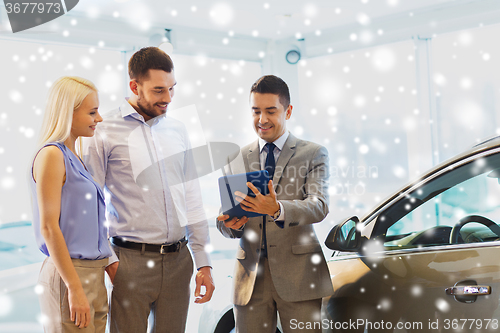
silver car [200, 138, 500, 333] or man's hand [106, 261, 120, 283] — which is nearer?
silver car [200, 138, 500, 333]

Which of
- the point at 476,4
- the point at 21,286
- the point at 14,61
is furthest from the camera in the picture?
the point at 476,4

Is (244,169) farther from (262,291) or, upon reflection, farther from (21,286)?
(21,286)

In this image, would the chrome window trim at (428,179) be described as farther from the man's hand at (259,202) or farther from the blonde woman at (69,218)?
the blonde woman at (69,218)

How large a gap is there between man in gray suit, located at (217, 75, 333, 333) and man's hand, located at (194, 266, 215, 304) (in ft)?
0.39

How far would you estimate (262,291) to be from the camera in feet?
4.85

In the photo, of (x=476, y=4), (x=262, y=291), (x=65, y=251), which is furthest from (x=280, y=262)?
(x=476, y=4)

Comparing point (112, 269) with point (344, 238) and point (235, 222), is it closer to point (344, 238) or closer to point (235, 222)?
point (235, 222)

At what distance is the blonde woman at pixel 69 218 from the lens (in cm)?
118

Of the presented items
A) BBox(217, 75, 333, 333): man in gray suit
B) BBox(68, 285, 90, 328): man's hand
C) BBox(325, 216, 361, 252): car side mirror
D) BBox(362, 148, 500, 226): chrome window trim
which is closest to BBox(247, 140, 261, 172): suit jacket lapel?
BBox(217, 75, 333, 333): man in gray suit

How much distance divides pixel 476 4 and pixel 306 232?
410 cm

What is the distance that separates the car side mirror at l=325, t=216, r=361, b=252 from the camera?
4.84 ft

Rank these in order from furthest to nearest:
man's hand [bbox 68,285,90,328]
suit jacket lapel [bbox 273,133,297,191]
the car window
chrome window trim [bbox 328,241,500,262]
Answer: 1. suit jacket lapel [bbox 273,133,297,191]
2. the car window
3. chrome window trim [bbox 328,241,500,262]
4. man's hand [bbox 68,285,90,328]

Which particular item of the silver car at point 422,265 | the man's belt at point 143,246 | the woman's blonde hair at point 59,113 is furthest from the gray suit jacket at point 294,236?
the woman's blonde hair at point 59,113

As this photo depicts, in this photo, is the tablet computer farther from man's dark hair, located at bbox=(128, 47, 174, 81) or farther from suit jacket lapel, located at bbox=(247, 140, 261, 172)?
man's dark hair, located at bbox=(128, 47, 174, 81)
